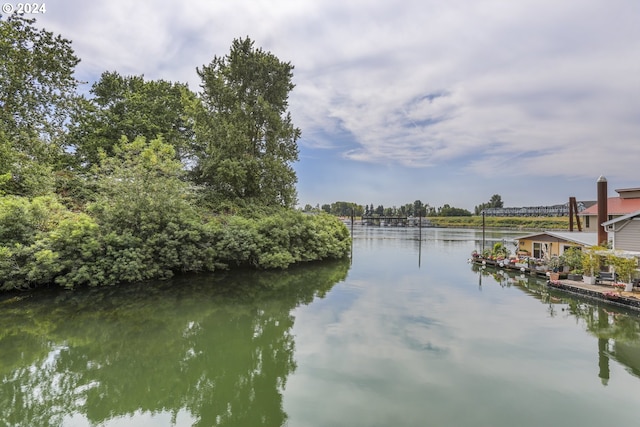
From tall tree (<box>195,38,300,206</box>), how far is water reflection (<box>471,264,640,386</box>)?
1373 centimetres

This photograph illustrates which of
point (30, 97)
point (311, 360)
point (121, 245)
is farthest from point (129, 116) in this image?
point (311, 360)

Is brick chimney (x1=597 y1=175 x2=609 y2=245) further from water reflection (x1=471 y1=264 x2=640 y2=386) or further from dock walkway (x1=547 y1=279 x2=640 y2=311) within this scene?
water reflection (x1=471 y1=264 x2=640 y2=386)

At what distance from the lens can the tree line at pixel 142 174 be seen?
1144 centimetres

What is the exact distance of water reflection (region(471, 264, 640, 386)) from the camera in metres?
6.80

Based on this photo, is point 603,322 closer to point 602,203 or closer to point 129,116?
point 602,203

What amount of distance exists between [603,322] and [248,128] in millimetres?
18199

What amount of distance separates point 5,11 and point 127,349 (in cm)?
1475

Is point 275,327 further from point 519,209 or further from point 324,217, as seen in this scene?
point 519,209

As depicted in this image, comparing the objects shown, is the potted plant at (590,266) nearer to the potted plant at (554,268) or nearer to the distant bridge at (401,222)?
the potted plant at (554,268)

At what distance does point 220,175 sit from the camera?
18.4 meters

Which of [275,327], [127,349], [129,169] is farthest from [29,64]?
[275,327]

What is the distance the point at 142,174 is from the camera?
1400cm

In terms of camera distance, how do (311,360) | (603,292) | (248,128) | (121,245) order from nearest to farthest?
(311,360) < (603,292) < (121,245) < (248,128)

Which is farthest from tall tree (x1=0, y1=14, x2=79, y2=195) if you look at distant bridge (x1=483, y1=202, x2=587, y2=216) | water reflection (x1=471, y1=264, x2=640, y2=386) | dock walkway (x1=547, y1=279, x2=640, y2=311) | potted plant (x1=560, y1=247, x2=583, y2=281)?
distant bridge (x1=483, y1=202, x2=587, y2=216)
